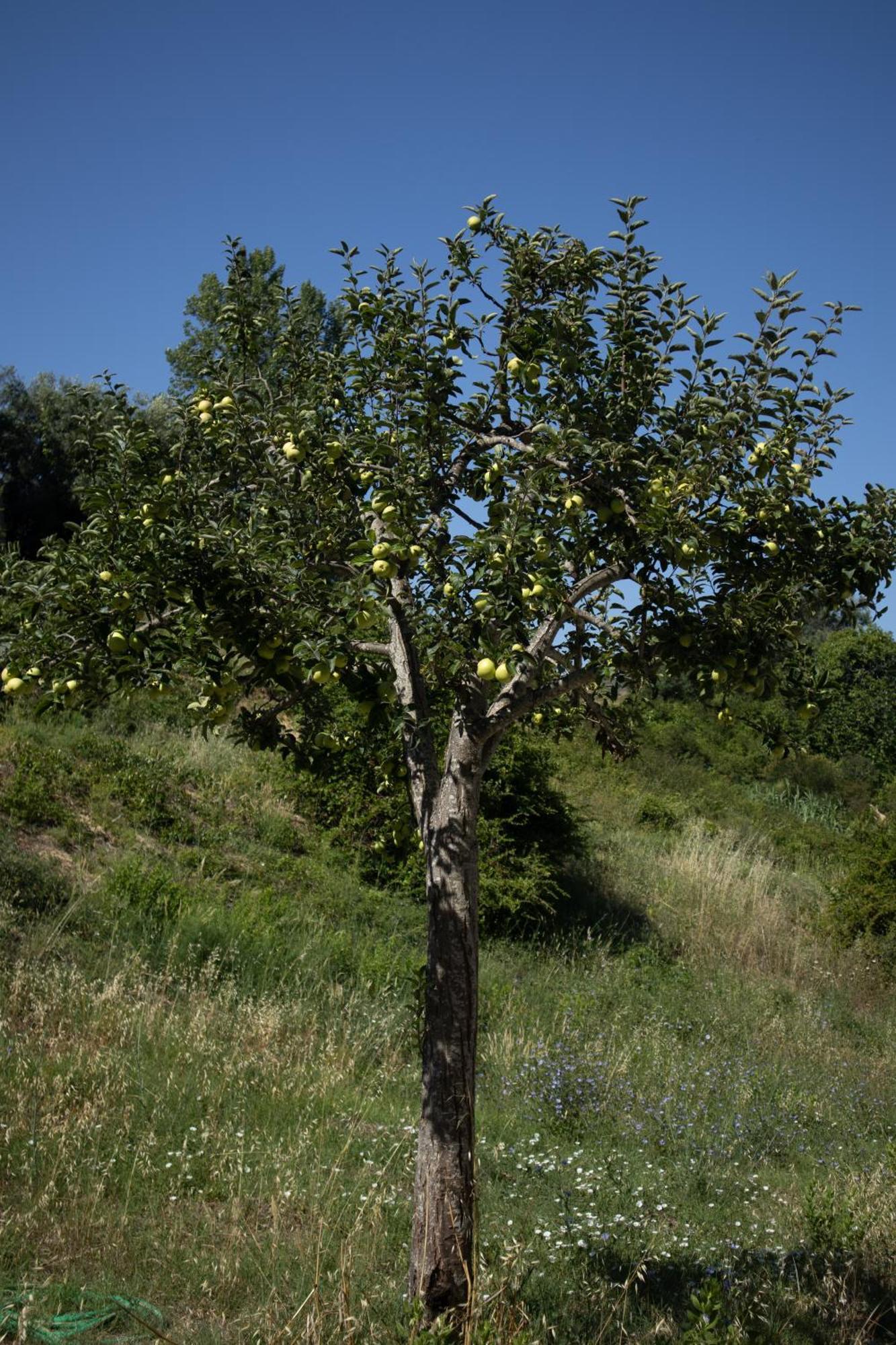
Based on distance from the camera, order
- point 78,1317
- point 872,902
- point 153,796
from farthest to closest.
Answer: point 872,902 < point 153,796 < point 78,1317

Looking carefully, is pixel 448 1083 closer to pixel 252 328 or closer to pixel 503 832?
pixel 252 328

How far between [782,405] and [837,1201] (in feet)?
12.5

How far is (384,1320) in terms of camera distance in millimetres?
3404

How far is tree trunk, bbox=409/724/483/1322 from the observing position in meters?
3.19

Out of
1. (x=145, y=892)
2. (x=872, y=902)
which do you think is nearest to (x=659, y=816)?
(x=872, y=902)

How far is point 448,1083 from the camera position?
3.22 meters

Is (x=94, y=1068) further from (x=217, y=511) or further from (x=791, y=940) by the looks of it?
(x=791, y=940)

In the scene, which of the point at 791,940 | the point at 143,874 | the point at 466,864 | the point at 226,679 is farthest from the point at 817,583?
the point at 791,940

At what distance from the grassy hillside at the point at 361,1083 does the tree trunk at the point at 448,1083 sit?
0.18m

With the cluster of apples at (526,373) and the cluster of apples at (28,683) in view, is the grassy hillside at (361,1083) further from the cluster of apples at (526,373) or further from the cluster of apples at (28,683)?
the cluster of apples at (526,373)

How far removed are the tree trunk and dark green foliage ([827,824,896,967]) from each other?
7.83 m

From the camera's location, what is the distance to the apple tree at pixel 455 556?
3.00 metres

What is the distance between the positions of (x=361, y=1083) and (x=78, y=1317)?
2.41 meters

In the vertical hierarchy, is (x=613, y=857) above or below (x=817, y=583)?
below
